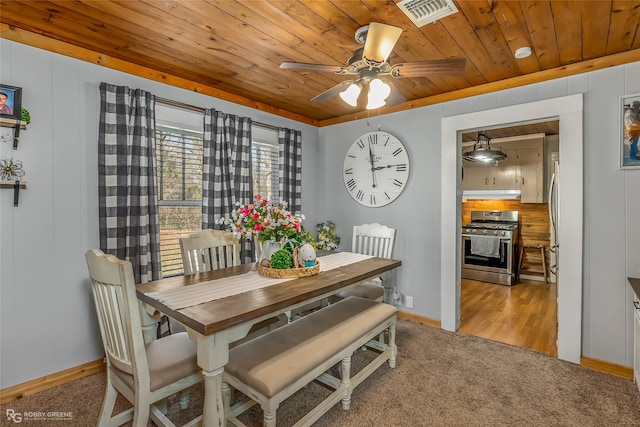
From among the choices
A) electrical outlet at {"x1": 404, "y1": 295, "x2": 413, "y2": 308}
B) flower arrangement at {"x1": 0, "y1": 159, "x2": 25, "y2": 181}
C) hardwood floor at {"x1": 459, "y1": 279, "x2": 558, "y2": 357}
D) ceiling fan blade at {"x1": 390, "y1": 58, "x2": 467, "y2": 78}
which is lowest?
hardwood floor at {"x1": 459, "y1": 279, "x2": 558, "y2": 357}

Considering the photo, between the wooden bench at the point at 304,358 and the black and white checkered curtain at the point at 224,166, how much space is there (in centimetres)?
148

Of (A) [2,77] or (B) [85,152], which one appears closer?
(A) [2,77]

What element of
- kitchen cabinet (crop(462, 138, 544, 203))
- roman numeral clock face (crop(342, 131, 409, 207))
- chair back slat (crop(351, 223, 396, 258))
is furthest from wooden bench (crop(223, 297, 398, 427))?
kitchen cabinet (crop(462, 138, 544, 203))

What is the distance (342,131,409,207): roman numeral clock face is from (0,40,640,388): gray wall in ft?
3.64

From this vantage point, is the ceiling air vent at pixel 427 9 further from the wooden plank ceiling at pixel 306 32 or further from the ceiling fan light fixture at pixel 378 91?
the ceiling fan light fixture at pixel 378 91

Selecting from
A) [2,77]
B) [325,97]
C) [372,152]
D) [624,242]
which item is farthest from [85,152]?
[624,242]

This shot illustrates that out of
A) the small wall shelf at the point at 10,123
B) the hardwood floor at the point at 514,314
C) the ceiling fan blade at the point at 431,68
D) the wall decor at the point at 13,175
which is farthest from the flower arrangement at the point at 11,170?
the hardwood floor at the point at 514,314

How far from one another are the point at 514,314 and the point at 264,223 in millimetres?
→ 3245

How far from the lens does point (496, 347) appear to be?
283 cm

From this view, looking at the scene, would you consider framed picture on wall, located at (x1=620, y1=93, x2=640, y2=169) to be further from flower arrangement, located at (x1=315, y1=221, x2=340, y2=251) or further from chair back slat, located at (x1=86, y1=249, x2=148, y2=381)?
chair back slat, located at (x1=86, y1=249, x2=148, y2=381)

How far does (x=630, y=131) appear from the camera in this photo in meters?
2.32

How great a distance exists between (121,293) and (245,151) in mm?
2187

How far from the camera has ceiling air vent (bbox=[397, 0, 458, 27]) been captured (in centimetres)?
175

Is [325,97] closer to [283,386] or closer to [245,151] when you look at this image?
[245,151]
